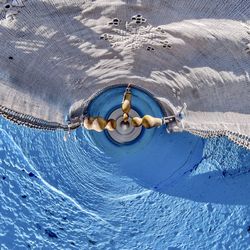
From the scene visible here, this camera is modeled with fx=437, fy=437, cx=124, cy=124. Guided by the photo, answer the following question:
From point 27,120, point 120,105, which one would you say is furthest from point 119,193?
point 27,120

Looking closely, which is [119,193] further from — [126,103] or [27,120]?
[27,120]

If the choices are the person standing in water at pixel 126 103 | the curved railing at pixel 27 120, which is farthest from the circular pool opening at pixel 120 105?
the curved railing at pixel 27 120

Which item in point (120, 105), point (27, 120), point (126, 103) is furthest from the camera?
point (120, 105)

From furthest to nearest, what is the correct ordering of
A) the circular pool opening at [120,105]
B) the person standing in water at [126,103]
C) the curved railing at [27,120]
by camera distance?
the circular pool opening at [120,105] < the person standing in water at [126,103] < the curved railing at [27,120]

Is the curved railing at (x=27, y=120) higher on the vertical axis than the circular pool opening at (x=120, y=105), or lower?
lower

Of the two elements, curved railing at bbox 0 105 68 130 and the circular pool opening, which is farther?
the circular pool opening

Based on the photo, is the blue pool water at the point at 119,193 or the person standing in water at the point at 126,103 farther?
the blue pool water at the point at 119,193

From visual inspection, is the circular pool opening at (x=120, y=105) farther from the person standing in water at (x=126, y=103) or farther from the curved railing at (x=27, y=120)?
the curved railing at (x=27, y=120)

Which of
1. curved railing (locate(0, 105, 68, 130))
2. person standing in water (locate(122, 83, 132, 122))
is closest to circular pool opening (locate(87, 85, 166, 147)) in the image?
person standing in water (locate(122, 83, 132, 122))

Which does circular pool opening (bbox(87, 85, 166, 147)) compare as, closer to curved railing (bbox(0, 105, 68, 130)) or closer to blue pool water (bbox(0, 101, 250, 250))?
blue pool water (bbox(0, 101, 250, 250))
